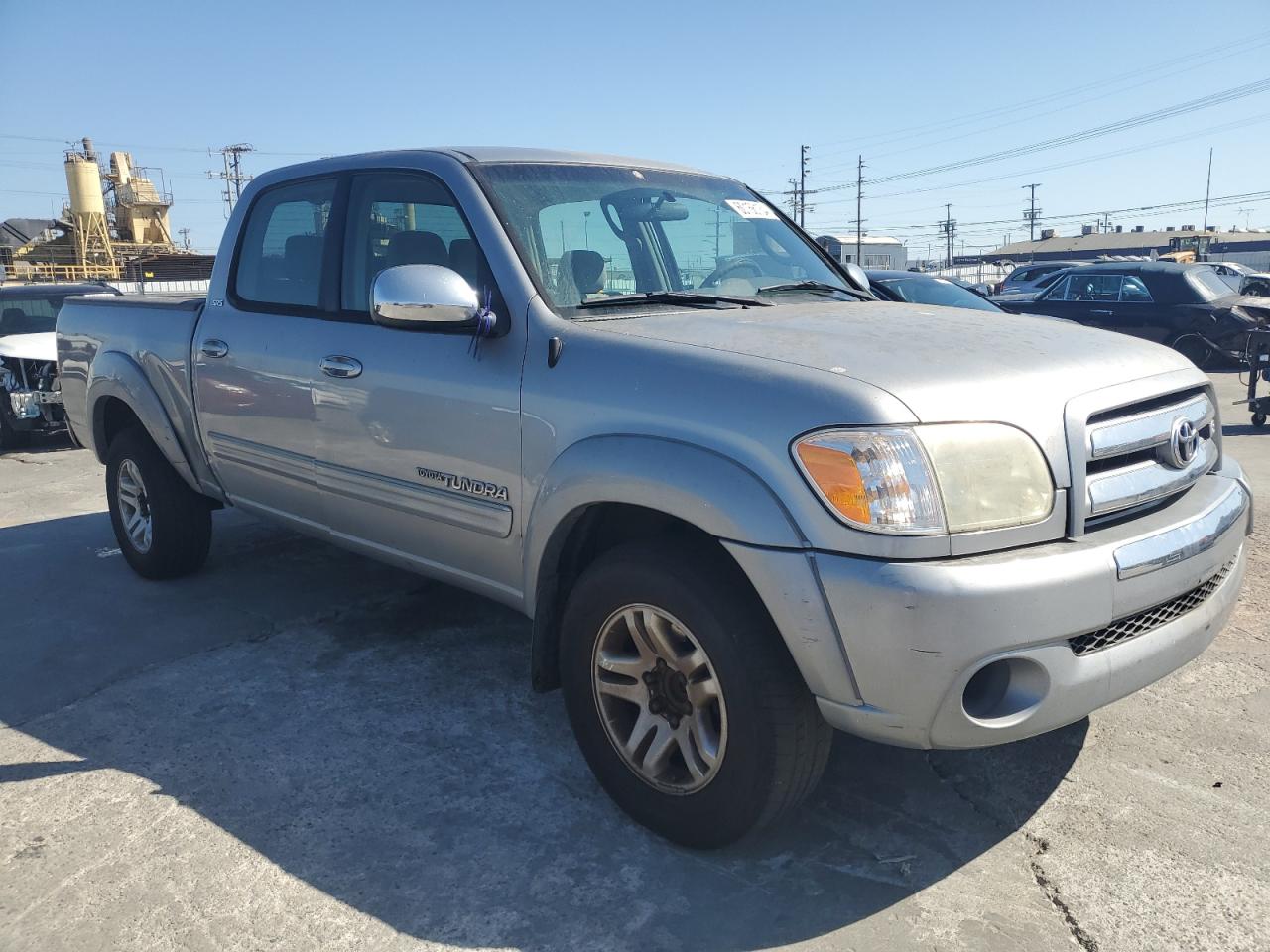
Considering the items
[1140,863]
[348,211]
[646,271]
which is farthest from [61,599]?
[1140,863]

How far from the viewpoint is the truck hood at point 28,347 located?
32.1ft

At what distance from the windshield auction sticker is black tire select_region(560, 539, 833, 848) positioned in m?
1.84

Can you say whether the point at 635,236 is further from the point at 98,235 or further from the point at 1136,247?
the point at 1136,247

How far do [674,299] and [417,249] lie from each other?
0.98 metres

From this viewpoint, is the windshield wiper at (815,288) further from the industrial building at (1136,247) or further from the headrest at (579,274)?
the industrial building at (1136,247)

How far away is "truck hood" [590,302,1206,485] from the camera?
7.71ft

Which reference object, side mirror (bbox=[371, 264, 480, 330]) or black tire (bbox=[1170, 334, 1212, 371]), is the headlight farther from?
black tire (bbox=[1170, 334, 1212, 371])

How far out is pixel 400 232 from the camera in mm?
3619

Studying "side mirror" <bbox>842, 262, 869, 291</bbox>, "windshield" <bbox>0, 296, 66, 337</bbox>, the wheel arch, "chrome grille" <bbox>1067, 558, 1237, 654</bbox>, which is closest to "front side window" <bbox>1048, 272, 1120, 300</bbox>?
"side mirror" <bbox>842, 262, 869, 291</bbox>

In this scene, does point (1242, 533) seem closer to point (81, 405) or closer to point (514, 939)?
point (514, 939)

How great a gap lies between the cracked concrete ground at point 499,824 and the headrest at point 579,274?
58.9 inches

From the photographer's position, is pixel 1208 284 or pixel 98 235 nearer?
pixel 1208 284

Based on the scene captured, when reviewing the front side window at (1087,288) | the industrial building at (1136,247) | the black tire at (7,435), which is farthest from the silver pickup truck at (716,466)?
the industrial building at (1136,247)

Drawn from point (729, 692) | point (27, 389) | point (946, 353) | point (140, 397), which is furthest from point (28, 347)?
point (946, 353)
